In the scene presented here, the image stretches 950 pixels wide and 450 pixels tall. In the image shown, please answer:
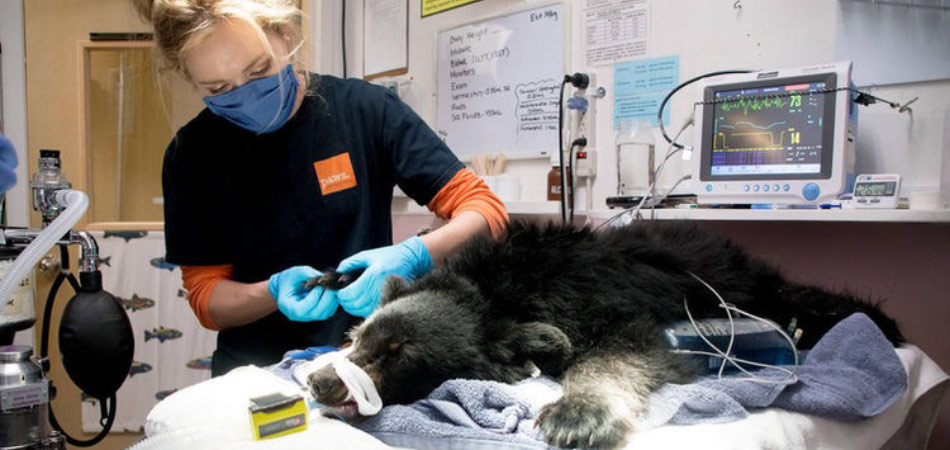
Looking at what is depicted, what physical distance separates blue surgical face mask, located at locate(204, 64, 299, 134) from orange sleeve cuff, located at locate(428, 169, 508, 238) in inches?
18.7

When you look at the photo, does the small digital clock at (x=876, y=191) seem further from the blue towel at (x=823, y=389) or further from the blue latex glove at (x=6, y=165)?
the blue latex glove at (x=6, y=165)

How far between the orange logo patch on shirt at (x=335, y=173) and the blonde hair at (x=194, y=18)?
1.00 feet

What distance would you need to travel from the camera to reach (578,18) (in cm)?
253

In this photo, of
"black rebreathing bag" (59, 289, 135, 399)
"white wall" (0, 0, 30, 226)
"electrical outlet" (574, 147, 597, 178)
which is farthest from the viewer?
"white wall" (0, 0, 30, 226)

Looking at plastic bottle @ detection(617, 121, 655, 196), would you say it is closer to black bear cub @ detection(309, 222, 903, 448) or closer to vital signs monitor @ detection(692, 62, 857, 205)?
vital signs monitor @ detection(692, 62, 857, 205)

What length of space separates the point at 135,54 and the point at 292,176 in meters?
2.43

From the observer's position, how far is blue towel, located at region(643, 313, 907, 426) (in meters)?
0.84

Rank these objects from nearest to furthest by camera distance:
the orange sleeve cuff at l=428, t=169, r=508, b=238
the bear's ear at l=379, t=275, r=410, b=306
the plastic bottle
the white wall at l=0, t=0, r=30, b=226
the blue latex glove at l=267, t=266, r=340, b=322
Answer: the bear's ear at l=379, t=275, r=410, b=306 < the blue latex glove at l=267, t=266, r=340, b=322 < the orange sleeve cuff at l=428, t=169, r=508, b=238 < the plastic bottle < the white wall at l=0, t=0, r=30, b=226

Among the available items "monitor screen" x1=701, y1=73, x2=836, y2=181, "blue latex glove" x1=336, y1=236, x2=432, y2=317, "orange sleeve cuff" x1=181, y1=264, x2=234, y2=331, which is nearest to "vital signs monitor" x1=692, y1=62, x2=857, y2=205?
"monitor screen" x1=701, y1=73, x2=836, y2=181

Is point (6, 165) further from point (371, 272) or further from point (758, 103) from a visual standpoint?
point (758, 103)

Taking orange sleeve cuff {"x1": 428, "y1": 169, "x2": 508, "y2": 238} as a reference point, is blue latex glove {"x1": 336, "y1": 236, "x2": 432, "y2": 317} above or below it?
below

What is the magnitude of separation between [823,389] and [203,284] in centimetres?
146

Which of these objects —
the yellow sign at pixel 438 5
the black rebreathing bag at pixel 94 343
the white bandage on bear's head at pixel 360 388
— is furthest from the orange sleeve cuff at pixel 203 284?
the yellow sign at pixel 438 5

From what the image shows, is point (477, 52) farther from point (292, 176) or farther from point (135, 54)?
point (135, 54)
